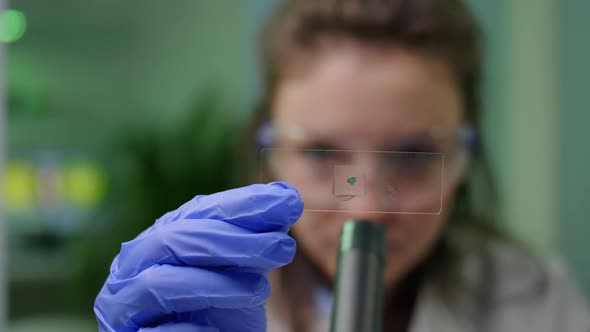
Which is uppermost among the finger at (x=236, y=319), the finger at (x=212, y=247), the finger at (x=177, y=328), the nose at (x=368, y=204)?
the nose at (x=368, y=204)

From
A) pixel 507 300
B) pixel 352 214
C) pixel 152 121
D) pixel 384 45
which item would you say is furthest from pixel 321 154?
pixel 152 121

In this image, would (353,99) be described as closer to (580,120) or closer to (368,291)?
(368,291)

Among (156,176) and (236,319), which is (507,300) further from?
(156,176)

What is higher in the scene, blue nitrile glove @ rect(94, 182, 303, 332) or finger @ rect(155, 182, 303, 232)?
A: finger @ rect(155, 182, 303, 232)

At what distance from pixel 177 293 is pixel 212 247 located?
6 cm

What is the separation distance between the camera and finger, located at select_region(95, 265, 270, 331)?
1.73ft

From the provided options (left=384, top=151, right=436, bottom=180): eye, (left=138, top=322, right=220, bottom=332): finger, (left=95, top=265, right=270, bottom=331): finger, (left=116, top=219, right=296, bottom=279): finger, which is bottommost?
(left=138, top=322, right=220, bottom=332): finger

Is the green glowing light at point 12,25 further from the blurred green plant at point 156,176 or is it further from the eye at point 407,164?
the eye at point 407,164

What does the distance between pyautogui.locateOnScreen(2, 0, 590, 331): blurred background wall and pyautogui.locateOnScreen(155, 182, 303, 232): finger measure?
38.7 inches

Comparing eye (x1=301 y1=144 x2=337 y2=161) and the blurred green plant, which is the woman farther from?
the blurred green plant

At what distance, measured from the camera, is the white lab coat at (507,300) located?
96 cm

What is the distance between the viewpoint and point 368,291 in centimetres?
51

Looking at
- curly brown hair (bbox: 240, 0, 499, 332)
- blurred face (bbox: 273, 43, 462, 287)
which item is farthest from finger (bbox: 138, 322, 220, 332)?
curly brown hair (bbox: 240, 0, 499, 332)

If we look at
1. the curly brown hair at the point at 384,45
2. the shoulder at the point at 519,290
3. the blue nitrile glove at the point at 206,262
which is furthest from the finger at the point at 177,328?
the shoulder at the point at 519,290
